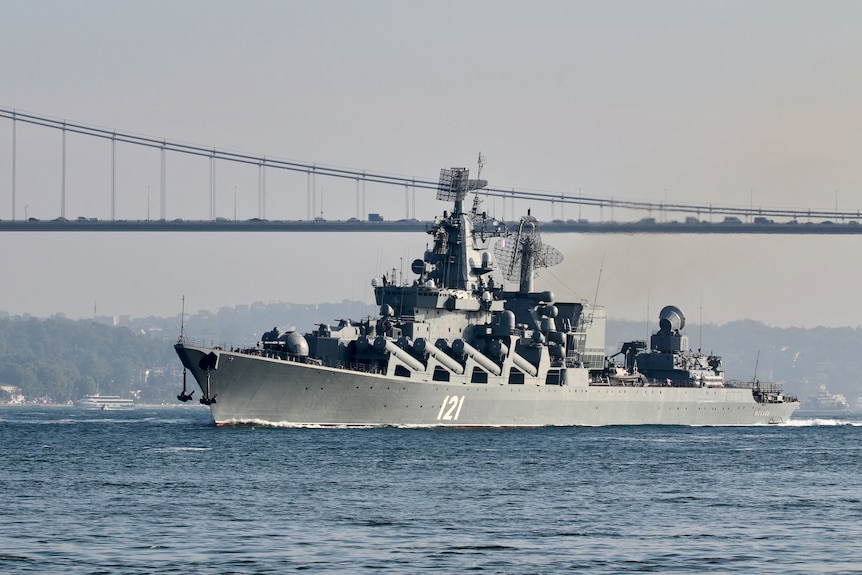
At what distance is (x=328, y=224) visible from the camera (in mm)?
111062

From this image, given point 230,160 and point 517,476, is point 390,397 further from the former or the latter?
point 230,160

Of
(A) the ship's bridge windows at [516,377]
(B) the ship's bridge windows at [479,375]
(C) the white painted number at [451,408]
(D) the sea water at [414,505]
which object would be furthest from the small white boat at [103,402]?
(D) the sea water at [414,505]

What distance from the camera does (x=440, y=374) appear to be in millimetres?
54750

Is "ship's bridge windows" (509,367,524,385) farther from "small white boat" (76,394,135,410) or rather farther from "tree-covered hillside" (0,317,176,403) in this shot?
"tree-covered hillside" (0,317,176,403)

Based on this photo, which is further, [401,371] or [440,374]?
[440,374]

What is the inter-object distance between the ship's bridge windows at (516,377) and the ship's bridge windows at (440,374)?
431cm

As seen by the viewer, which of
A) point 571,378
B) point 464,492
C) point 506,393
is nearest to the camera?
point 464,492

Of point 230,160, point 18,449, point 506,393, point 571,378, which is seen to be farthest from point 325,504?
point 230,160

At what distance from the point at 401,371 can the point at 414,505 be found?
21.5m

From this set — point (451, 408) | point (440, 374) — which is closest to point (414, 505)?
point (440, 374)

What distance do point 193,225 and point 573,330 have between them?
48223 mm

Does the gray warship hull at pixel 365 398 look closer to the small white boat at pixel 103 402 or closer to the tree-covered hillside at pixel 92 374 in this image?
the small white boat at pixel 103 402

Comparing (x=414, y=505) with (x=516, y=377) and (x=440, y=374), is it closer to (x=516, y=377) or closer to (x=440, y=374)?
(x=440, y=374)

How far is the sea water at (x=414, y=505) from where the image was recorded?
998 inches
